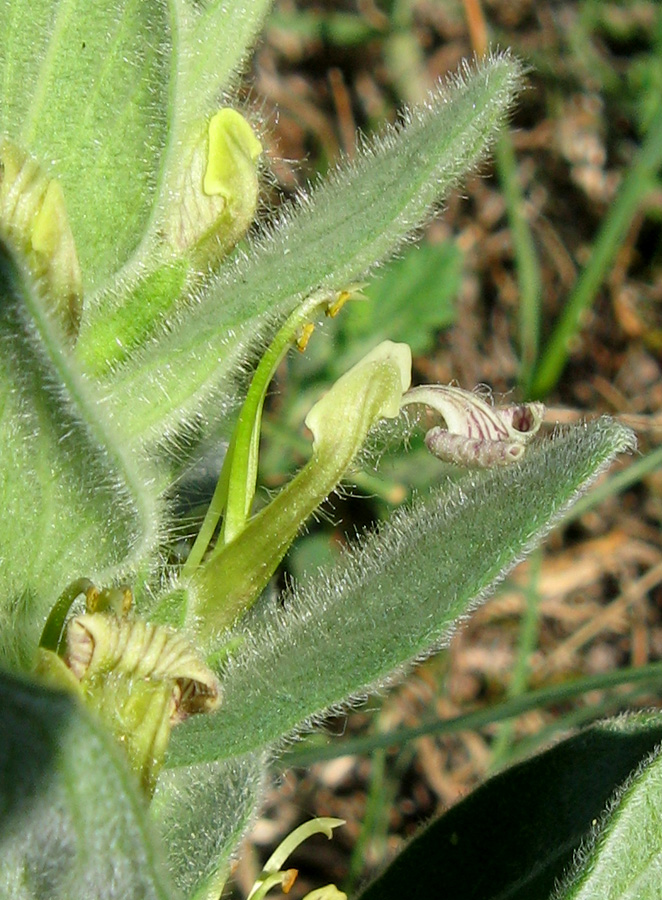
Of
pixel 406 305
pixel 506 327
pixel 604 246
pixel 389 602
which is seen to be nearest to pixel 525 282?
pixel 604 246

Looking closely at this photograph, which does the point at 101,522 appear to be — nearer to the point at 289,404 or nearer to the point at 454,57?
the point at 289,404

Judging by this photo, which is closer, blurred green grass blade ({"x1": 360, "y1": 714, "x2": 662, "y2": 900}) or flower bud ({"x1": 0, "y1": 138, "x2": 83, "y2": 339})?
flower bud ({"x1": 0, "y1": 138, "x2": 83, "y2": 339})

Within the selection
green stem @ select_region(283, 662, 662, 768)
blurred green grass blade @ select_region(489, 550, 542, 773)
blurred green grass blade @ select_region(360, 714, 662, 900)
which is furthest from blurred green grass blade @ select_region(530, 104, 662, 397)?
blurred green grass blade @ select_region(360, 714, 662, 900)

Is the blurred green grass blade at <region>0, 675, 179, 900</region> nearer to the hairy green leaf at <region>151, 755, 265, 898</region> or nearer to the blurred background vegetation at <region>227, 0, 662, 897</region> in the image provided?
the hairy green leaf at <region>151, 755, 265, 898</region>

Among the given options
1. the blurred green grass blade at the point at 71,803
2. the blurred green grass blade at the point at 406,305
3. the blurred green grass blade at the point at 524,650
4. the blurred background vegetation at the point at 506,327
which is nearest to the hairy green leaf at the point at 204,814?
the blurred green grass blade at the point at 71,803

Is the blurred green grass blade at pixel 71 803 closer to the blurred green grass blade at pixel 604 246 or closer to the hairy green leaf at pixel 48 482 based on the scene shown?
the hairy green leaf at pixel 48 482
